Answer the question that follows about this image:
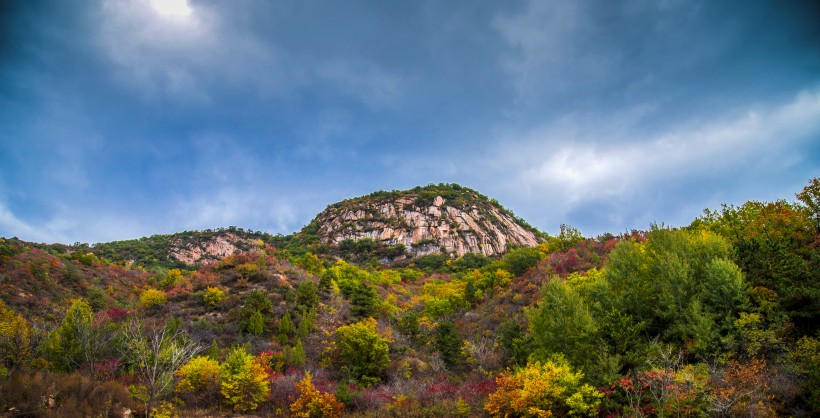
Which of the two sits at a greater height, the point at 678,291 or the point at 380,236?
the point at 380,236

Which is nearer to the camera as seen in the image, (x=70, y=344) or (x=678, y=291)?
(x=70, y=344)

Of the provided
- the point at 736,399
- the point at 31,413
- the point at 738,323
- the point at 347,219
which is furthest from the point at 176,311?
the point at 347,219

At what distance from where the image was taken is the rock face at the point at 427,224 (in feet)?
341

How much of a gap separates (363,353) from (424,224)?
84412mm

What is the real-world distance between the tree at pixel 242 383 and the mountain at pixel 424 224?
255 ft

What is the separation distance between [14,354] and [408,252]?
83404 millimetres

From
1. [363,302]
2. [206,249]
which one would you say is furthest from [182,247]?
[363,302]

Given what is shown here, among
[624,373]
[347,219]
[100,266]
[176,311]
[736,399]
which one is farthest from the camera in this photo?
[347,219]

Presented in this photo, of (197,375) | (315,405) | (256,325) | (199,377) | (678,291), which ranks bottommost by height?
(315,405)

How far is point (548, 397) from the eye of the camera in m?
18.3

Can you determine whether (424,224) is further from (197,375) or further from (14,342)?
(14,342)

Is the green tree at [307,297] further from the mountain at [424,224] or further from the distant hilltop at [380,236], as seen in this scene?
the mountain at [424,224]

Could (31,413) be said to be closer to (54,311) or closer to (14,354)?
(14,354)

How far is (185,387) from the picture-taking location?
68.2ft
